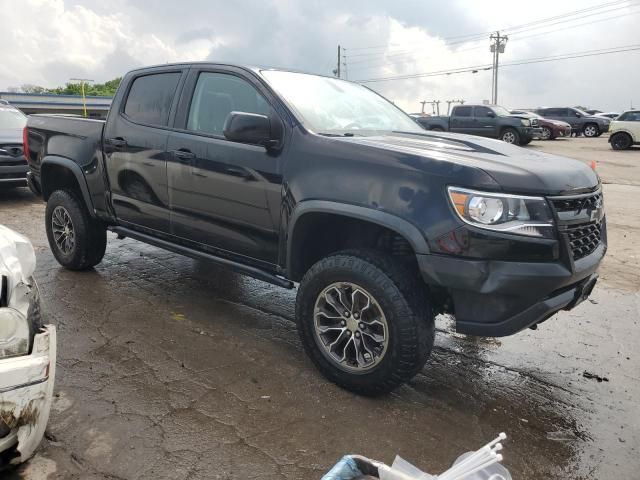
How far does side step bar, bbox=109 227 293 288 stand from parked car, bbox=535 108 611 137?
2995cm

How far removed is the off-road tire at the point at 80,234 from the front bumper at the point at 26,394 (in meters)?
3.04

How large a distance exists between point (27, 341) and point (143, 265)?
143 inches

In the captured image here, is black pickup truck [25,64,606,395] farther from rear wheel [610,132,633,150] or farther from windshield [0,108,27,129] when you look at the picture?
rear wheel [610,132,633,150]

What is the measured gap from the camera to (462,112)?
895 inches

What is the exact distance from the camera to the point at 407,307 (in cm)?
288

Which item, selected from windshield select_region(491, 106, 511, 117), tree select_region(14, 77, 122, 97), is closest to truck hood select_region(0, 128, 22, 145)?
windshield select_region(491, 106, 511, 117)

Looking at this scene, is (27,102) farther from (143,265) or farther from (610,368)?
(610,368)

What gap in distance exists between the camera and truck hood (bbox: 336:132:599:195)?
2715 millimetres

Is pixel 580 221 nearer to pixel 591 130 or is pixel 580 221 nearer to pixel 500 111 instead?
pixel 500 111

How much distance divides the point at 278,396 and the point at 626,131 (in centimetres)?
2302

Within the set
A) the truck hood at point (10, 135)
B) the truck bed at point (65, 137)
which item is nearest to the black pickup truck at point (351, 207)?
the truck bed at point (65, 137)

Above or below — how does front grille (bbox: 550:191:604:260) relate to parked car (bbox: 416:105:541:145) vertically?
below

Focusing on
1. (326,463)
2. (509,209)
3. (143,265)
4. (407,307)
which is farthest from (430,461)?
(143,265)

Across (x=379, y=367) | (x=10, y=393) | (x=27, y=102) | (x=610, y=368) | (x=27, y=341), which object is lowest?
(x=610, y=368)
